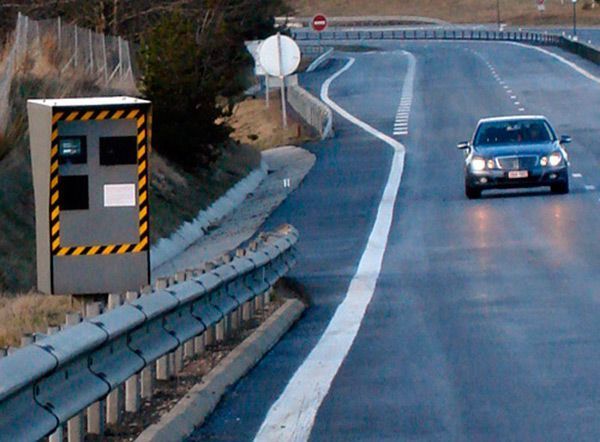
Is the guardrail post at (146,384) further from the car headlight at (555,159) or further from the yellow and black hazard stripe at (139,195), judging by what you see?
the car headlight at (555,159)

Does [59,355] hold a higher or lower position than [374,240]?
higher

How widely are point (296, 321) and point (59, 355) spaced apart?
7.85 meters

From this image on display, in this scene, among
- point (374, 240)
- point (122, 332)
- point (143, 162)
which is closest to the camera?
point (122, 332)

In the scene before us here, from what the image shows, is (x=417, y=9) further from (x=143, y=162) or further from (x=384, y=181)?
(x=143, y=162)

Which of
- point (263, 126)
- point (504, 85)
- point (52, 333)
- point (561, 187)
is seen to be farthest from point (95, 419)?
point (504, 85)

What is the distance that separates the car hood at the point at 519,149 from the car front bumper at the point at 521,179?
0.34 meters

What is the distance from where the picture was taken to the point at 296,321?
49.0ft

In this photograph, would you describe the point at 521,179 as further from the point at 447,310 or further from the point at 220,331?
the point at 220,331

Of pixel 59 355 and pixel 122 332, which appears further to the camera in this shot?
pixel 122 332

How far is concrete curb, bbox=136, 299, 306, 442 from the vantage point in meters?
8.90

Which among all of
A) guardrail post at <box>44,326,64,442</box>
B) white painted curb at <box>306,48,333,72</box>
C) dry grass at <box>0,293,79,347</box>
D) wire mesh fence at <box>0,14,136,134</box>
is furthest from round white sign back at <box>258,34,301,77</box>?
white painted curb at <box>306,48,333,72</box>

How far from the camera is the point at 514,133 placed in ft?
105

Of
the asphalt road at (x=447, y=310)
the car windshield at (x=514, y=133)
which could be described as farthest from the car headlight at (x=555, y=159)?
the car windshield at (x=514, y=133)

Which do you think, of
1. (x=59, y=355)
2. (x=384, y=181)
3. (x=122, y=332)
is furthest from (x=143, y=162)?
(x=384, y=181)
